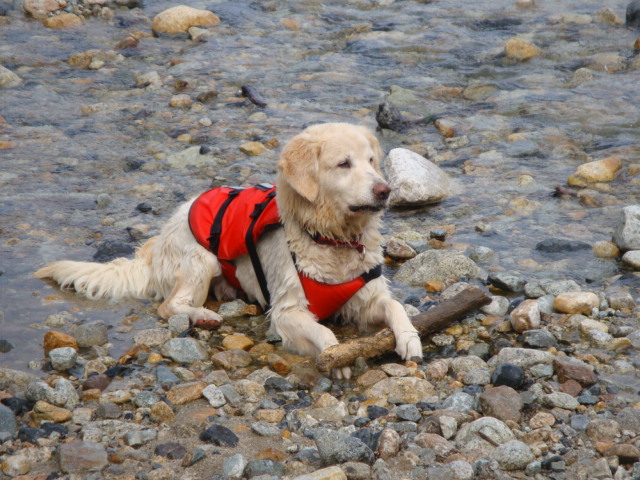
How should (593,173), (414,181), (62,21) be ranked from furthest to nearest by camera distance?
(62,21) → (593,173) → (414,181)

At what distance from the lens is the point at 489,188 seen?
801 cm

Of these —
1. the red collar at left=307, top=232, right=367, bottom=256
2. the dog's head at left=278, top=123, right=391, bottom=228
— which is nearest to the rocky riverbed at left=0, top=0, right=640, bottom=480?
the red collar at left=307, top=232, right=367, bottom=256

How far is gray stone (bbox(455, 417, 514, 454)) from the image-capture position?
3.82 m

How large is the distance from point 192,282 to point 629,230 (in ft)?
11.4

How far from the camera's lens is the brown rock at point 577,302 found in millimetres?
5387

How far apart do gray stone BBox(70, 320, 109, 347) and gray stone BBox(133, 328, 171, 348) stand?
0.21 meters

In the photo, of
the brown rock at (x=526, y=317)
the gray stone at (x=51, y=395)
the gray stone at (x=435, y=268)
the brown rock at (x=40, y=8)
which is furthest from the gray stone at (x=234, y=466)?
the brown rock at (x=40, y=8)

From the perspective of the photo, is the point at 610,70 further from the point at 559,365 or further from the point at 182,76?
the point at 559,365

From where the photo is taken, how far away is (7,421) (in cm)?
403

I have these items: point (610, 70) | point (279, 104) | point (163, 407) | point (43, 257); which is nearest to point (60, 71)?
point (279, 104)

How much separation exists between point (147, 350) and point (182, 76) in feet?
24.8

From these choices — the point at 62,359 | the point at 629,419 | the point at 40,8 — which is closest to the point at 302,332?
the point at 62,359

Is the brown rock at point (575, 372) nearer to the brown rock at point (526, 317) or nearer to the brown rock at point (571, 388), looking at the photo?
the brown rock at point (571, 388)

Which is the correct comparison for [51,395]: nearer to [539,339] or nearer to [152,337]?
[152,337]
